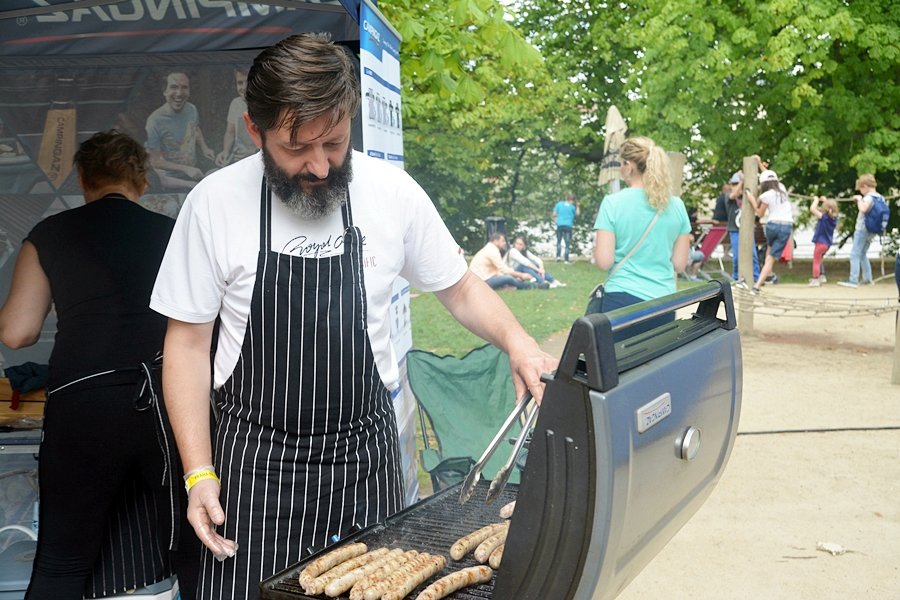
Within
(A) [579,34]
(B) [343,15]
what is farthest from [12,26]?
(A) [579,34]

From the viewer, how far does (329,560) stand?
1.87m

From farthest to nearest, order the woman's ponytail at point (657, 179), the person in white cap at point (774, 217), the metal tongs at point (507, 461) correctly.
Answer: the person in white cap at point (774, 217), the woman's ponytail at point (657, 179), the metal tongs at point (507, 461)

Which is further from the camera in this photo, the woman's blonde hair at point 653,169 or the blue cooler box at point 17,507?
the woman's blonde hair at point 653,169

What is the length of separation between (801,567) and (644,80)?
56.3ft

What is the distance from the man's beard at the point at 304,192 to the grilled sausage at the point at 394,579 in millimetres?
721

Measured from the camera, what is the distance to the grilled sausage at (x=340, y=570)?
175 centimetres

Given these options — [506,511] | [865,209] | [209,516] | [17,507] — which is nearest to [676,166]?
[865,209]

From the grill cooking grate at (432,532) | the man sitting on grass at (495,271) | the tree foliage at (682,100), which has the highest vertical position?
the tree foliage at (682,100)

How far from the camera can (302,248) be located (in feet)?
6.63

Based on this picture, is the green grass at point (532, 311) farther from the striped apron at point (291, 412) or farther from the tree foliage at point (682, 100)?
the striped apron at point (291, 412)

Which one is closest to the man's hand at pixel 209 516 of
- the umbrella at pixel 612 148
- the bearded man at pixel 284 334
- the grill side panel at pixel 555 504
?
the bearded man at pixel 284 334

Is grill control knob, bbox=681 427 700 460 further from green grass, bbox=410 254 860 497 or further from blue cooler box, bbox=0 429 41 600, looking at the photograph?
green grass, bbox=410 254 860 497

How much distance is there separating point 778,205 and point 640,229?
35.0 ft

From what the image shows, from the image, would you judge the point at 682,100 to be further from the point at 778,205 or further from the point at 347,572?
the point at 347,572
